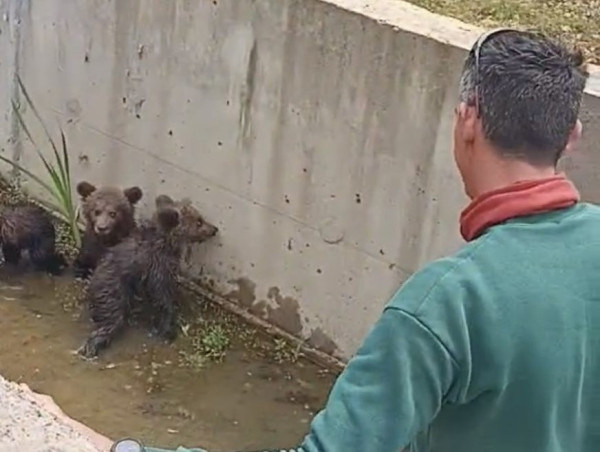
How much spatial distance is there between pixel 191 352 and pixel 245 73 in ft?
4.64

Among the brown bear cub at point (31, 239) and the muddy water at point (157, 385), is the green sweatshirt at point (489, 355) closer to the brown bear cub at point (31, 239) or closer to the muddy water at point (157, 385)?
the muddy water at point (157, 385)

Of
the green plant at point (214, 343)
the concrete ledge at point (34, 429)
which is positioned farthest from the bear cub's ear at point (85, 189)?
the concrete ledge at point (34, 429)

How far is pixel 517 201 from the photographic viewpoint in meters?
2.03

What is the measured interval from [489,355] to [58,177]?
18.6 feet

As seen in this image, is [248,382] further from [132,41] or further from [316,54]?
[132,41]

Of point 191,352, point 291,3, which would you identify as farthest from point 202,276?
point 291,3

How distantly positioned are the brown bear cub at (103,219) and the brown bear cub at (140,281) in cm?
18

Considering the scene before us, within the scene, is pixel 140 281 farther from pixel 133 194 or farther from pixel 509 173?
pixel 509 173

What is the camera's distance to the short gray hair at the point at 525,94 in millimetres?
2068

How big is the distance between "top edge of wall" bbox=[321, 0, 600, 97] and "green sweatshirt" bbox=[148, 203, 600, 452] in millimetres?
3657

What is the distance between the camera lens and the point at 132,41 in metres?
7.07

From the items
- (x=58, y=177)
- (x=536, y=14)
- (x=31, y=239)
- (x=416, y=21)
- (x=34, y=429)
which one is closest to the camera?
(x=34, y=429)

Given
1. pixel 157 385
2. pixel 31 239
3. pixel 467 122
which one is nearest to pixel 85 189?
pixel 31 239

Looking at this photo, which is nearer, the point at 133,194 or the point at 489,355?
the point at 489,355
